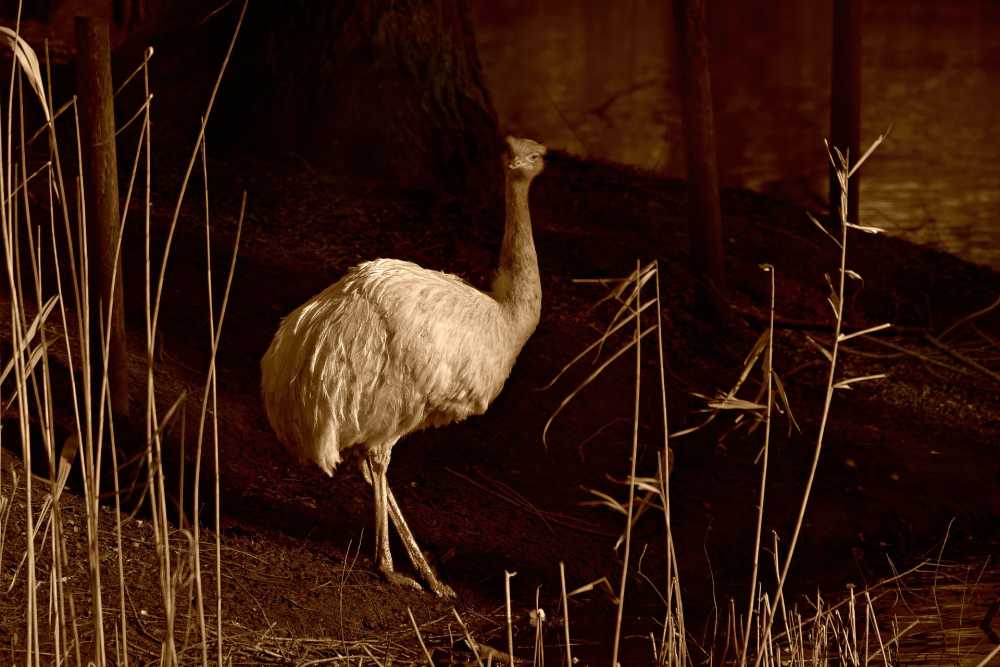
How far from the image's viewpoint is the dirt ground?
3861mm

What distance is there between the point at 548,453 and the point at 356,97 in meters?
2.26

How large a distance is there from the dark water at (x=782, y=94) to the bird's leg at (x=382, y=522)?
4.03 m

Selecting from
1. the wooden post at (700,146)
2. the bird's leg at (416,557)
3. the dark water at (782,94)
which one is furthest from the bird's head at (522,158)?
the dark water at (782,94)

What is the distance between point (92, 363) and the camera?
3.99 metres

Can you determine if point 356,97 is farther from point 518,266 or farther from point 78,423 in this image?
point 78,423

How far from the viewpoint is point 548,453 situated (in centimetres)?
471

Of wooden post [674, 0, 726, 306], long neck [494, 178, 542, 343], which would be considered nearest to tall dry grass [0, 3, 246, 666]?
long neck [494, 178, 542, 343]

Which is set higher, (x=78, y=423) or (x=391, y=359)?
(x=78, y=423)

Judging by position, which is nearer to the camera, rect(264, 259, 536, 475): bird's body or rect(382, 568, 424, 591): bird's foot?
rect(264, 259, 536, 475): bird's body

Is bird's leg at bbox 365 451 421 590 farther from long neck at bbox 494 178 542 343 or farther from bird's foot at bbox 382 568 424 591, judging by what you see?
long neck at bbox 494 178 542 343

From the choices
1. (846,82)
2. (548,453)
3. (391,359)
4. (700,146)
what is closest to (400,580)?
(391,359)

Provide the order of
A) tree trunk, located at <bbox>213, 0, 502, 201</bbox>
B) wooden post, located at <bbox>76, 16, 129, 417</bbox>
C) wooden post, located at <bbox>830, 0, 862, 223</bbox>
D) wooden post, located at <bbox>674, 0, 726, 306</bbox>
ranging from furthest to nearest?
wooden post, located at <bbox>830, 0, 862, 223</bbox>, tree trunk, located at <bbox>213, 0, 502, 201</bbox>, wooden post, located at <bbox>674, 0, 726, 306</bbox>, wooden post, located at <bbox>76, 16, 129, 417</bbox>

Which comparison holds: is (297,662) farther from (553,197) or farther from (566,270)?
(553,197)

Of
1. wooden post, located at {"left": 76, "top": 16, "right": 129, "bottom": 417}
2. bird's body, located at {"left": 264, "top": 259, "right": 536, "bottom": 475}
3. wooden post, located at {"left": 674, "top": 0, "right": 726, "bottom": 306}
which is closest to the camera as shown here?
wooden post, located at {"left": 76, "top": 16, "right": 129, "bottom": 417}
